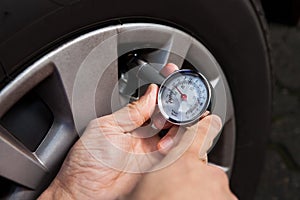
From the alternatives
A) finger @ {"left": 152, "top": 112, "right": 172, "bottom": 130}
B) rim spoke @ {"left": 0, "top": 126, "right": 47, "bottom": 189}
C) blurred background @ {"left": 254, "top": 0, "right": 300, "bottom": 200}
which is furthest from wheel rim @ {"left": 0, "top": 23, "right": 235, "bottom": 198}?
blurred background @ {"left": 254, "top": 0, "right": 300, "bottom": 200}

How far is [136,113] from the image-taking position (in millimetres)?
1234

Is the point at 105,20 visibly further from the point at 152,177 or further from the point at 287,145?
the point at 287,145

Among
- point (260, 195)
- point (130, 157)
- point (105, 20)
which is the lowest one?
point (260, 195)

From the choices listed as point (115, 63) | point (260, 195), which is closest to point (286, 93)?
point (260, 195)

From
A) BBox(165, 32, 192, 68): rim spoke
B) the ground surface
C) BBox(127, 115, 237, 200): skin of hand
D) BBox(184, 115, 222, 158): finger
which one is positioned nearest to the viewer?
BBox(127, 115, 237, 200): skin of hand

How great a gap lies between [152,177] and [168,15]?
39 centimetres

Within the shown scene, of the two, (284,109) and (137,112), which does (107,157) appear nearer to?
(137,112)

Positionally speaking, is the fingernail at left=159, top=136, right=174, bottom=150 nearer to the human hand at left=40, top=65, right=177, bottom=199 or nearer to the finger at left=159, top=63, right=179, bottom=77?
the human hand at left=40, top=65, right=177, bottom=199

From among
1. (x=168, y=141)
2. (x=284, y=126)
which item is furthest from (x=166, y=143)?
(x=284, y=126)

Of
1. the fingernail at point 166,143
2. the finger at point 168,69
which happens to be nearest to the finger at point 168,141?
the fingernail at point 166,143

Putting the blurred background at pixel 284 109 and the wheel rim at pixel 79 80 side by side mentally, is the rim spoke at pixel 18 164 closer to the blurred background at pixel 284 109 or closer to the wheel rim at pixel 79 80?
the wheel rim at pixel 79 80

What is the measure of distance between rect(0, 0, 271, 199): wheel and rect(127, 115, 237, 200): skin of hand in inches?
8.7

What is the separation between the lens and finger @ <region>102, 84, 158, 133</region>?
4.06ft

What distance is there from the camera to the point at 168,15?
1.30m
